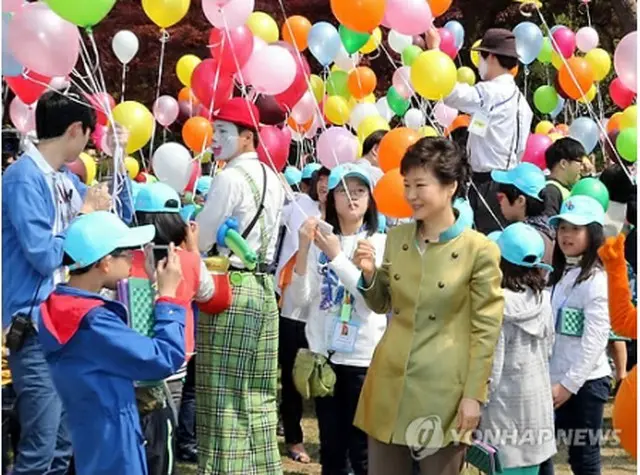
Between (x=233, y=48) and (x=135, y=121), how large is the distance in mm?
1270

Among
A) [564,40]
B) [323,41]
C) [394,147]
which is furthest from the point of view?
[564,40]

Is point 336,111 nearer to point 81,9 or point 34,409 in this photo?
point 81,9

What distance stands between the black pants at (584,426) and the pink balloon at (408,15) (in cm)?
241

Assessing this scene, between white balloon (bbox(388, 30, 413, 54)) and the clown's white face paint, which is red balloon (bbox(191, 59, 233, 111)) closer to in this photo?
the clown's white face paint

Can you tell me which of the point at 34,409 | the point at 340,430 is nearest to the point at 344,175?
the point at 340,430

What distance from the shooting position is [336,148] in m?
5.85

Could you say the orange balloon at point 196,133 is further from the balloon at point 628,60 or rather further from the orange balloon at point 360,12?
the balloon at point 628,60

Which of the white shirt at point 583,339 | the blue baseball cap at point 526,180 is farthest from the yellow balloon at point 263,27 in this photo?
the white shirt at point 583,339

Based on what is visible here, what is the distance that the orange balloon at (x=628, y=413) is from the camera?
2.92 meters

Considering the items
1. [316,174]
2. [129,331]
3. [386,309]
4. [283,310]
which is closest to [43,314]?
[129,331]

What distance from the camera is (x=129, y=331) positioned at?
10.1ft

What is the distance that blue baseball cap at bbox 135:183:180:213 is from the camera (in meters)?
3.94

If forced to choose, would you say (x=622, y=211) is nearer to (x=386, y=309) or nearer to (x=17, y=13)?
(x=386, y=309)

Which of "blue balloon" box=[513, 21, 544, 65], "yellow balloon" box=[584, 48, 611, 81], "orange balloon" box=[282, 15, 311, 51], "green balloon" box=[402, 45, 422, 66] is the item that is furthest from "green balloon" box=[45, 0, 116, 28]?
"yellow balloon" box=[584, 48, 611, 81]
